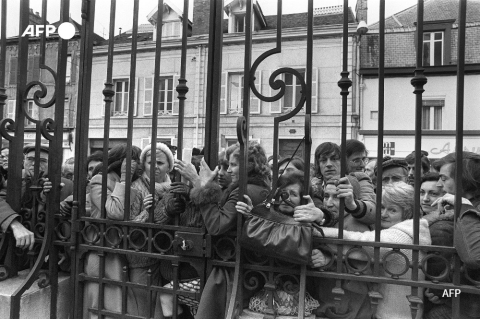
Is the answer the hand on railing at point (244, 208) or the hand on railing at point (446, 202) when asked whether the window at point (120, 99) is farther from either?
the hand on railing at point (446, 202)

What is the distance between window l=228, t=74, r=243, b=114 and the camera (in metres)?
14.9

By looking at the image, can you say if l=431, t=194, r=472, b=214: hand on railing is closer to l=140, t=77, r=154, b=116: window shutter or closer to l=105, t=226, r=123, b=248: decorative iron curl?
l=105, t=226, r=123, b=248: decorative iron curl

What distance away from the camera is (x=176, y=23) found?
16.2 metres

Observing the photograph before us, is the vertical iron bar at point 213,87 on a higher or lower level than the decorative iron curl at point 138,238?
higher

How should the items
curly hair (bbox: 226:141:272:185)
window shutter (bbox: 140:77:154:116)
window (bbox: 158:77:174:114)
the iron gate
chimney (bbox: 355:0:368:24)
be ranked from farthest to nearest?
chimney (bbox: 355:0:368:24) → window shutter (bbox: 140:77:154:116) → window (bbox: 158:77:174:114) → curly hair (bbox: 226:141:272:185) → the iron gate

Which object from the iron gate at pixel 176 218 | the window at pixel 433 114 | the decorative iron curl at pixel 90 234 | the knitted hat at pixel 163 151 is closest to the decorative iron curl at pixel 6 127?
the iron gate at pixel 176 218

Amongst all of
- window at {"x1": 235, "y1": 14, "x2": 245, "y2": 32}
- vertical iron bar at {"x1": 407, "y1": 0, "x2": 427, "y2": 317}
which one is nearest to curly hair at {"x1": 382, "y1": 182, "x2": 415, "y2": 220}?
vertical iron bar at {"x1": 407, "y1": 0, "x2": 427, "y2": 317}

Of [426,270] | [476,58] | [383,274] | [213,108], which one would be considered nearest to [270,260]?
[383,274]

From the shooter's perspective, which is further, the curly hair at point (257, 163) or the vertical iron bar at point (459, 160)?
the curly hair at point (257, 163)

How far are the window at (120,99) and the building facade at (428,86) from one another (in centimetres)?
980

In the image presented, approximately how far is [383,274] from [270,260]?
0.58m

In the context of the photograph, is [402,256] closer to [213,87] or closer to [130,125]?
[213,87]

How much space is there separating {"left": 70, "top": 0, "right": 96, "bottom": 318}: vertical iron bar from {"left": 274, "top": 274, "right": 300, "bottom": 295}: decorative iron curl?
1.36 meters

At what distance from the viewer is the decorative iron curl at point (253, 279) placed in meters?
2.02
